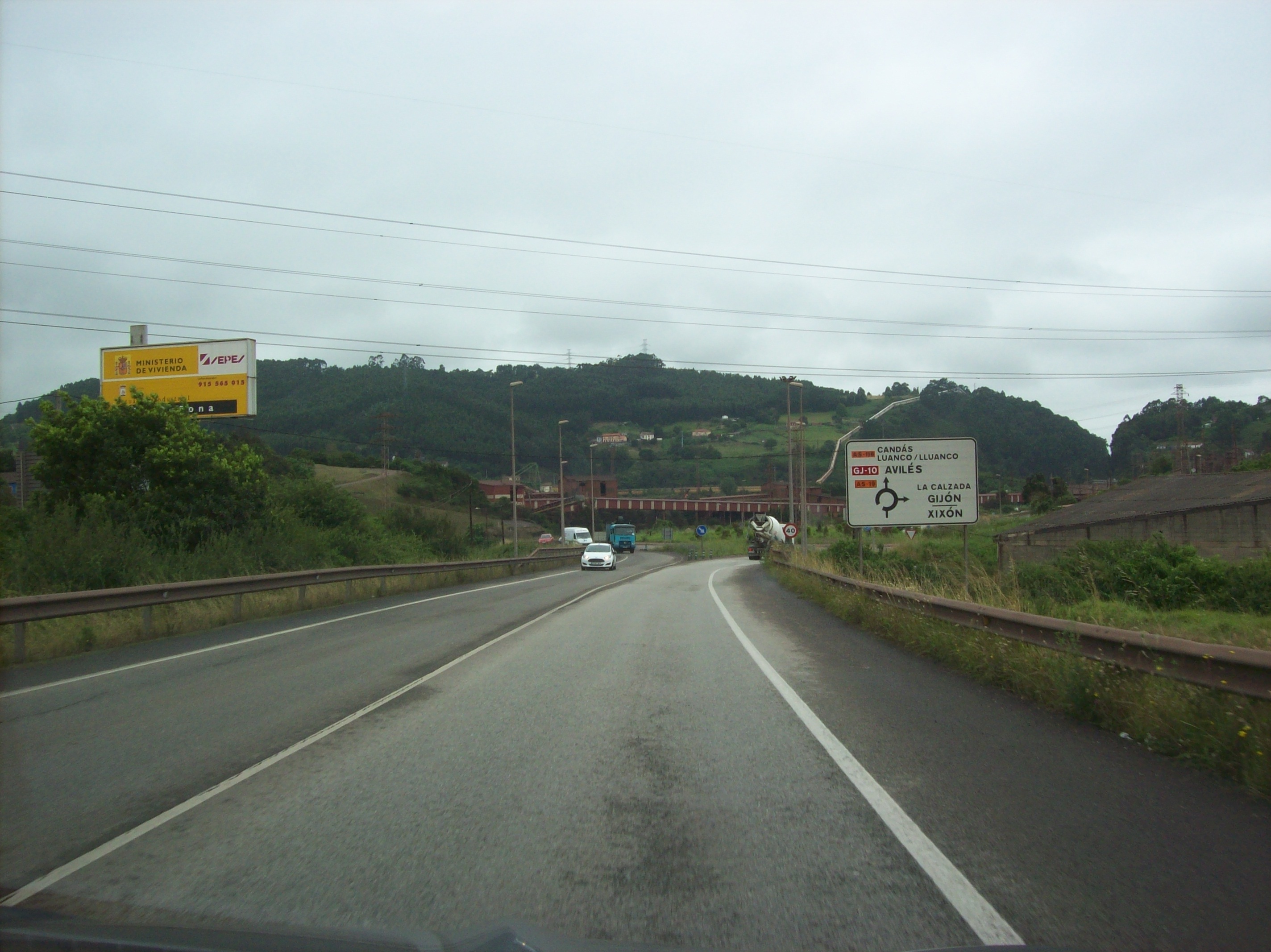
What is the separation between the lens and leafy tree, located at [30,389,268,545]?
2481 cm

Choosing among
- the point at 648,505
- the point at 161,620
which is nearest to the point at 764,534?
the point at 648,505

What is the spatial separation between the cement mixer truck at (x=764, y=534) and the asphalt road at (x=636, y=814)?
55428mm

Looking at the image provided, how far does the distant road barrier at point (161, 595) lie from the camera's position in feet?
40.0

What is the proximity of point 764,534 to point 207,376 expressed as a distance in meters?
42.4

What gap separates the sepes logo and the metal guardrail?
2705 centimetres

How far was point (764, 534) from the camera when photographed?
66.0 m

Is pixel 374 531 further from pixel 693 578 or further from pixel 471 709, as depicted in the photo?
pixel 471 709

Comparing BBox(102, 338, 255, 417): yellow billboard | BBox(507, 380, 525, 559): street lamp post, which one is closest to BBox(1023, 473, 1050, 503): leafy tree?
BBox(507, 380, 525, 559): street lamp post

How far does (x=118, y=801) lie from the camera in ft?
18.7

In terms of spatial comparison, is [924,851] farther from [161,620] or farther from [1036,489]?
[1036,489]

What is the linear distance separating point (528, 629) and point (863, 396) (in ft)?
162

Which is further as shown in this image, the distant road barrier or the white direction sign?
the white direction sign

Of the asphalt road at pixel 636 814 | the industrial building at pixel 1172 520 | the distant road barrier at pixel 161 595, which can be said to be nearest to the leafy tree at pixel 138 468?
the distant road barrier at pixel 161 595

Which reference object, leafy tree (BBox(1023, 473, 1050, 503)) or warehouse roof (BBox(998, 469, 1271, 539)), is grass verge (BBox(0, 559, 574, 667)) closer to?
warehouse roof (BBox(998, 469, 1271, 539))
